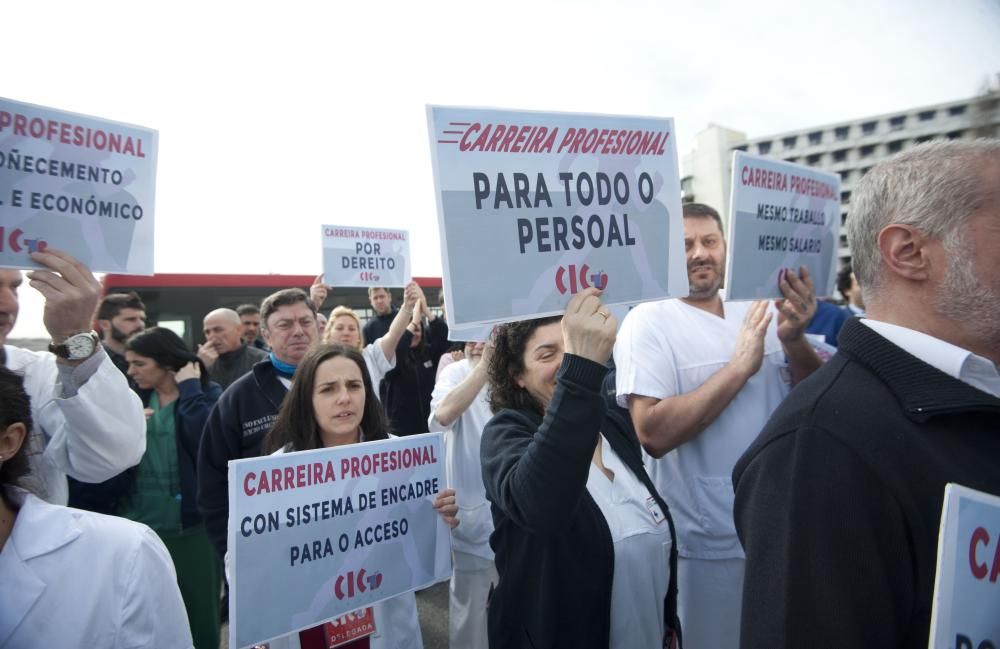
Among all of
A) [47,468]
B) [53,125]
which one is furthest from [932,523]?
[53,125]

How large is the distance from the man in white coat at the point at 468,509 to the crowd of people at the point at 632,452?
16 mm

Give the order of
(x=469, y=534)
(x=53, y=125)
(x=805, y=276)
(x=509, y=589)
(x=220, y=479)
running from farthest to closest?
(x=469, y=534), (x=220, y=479), (x=805, y=276), (x=53, y=125), (x=509, y=589)

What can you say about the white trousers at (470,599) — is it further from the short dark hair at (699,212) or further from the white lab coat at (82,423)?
the short dark hair at (699,212)

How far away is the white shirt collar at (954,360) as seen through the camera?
128 centimetres

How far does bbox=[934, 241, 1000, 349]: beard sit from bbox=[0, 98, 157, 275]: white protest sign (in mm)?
2471

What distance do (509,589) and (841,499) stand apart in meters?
1.12

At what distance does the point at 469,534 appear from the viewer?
3.38m

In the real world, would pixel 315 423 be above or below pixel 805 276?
below

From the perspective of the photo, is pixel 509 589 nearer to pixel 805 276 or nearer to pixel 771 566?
pixel 771 566

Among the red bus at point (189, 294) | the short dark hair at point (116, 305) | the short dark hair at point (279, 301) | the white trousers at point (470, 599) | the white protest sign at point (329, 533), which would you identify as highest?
the red bus at point (189, 294)

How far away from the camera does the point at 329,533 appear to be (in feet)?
7.19

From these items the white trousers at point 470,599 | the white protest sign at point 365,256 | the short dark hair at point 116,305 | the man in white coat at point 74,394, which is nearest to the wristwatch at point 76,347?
the man in white coat at point 74,394

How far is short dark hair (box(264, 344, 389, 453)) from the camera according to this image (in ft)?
8.72

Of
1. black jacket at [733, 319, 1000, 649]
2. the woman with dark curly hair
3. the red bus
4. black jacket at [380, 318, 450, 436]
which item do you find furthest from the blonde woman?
the red bus
